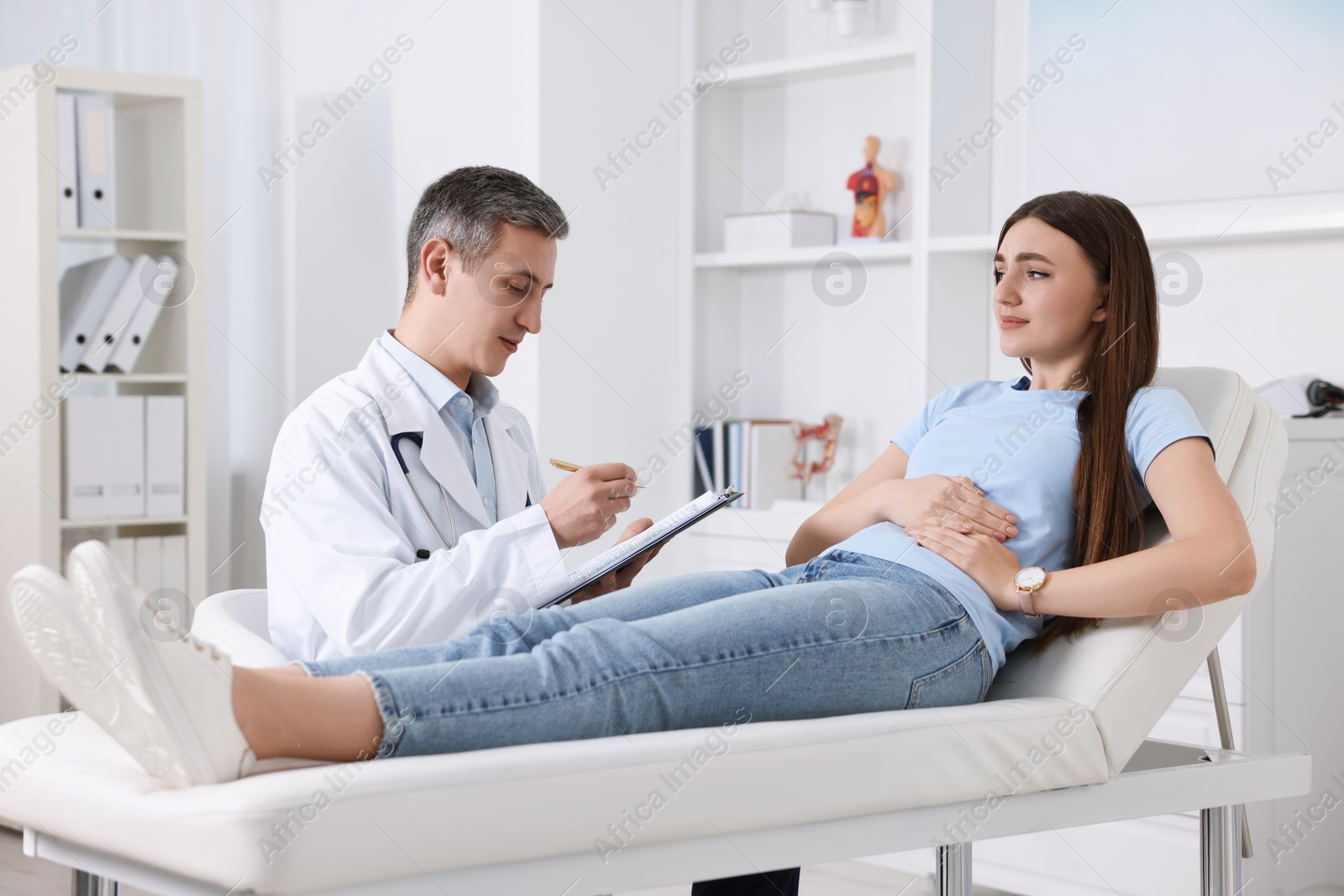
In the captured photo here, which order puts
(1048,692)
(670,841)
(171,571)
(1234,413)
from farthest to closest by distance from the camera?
1. (171,571)
2. (1234,413)
3. (1048,692)
4. (670,841)

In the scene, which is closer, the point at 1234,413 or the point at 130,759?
the point at 130,759

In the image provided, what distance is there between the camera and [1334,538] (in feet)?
7.40

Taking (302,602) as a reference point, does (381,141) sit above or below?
above

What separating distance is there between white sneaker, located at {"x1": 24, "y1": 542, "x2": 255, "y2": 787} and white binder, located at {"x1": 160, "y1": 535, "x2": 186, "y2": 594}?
217 cm

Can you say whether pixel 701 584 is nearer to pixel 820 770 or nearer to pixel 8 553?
pixel 820 770

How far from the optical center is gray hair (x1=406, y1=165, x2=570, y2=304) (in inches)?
67.2

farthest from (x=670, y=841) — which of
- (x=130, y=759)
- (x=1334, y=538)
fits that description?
(x=1334, y=538)

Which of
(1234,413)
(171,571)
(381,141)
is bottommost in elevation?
(171,571)

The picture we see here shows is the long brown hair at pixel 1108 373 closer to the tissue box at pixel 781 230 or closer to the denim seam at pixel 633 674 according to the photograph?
the denim seam at pixel 633 674

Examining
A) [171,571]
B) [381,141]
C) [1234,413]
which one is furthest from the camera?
[381,141]

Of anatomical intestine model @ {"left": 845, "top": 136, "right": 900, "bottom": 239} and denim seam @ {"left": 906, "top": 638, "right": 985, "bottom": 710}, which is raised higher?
anatomical intestine model @ {"left": 845, "top": 136, "right": 900, "bottom": 239}

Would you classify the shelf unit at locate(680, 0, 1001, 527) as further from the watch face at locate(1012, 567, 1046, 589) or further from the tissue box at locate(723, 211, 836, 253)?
the watch face at locate(1012, 567, 1046, 589)

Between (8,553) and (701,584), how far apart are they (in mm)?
2058

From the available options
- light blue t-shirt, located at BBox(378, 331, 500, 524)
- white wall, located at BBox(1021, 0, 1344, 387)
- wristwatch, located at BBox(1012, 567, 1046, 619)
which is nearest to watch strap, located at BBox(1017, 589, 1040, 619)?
wristwatch, located at BBox(1012, 567, 1046, 619)
